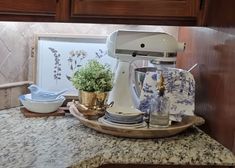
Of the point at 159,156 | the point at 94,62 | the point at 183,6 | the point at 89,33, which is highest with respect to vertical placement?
the point at 183,6

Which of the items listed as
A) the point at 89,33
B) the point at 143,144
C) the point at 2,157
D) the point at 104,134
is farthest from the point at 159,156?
the point at 89,33

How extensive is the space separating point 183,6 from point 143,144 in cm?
58

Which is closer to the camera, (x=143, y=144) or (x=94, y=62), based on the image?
(x=143, y=144)

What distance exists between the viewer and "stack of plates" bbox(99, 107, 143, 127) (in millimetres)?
1486

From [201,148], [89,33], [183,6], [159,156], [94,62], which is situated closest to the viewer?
[159,156]

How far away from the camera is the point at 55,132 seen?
4.85ft

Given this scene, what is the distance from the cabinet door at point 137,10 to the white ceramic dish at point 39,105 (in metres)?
0.41

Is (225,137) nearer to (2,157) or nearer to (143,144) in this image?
(143,144)

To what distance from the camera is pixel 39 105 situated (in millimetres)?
1628

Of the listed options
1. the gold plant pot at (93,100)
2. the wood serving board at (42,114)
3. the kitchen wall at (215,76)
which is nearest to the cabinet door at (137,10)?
the kitchen wall at (215,76)

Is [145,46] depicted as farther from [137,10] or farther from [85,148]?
[85,148]

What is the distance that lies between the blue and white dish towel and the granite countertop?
10 cm

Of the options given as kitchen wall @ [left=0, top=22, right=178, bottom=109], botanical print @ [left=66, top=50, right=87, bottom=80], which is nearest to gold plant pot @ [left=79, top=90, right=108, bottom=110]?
botanical print @ [left=66, top=50, right=87, bottom=80]

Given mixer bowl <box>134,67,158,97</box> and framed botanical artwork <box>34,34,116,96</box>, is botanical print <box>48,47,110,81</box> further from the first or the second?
mixer bowl <box>134,67,158,97</box>
